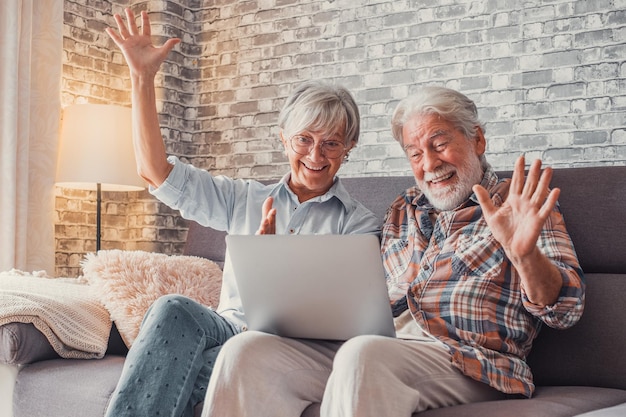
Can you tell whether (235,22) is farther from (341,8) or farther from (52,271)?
(52,271)

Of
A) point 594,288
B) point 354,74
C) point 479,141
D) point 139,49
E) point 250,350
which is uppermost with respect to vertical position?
point 354,74

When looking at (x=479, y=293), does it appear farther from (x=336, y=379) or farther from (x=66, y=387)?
(x=66, y=387)

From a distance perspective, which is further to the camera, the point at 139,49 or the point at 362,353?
the point at 139,49

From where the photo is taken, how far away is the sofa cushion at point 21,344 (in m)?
2.13

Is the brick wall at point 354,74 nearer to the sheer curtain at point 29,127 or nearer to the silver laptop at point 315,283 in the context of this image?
the sheer curtain at point 29,127

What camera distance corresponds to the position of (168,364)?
1.74 meters

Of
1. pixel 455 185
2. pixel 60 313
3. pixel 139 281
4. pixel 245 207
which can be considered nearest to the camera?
pixel 455 185

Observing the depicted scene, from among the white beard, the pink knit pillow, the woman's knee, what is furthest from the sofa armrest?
the white beard

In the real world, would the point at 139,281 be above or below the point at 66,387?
above

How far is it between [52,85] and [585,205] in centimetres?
245

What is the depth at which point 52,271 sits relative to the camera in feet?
11.7

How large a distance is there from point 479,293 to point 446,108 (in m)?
0.53

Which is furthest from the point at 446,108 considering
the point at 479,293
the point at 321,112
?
the point at 479,293

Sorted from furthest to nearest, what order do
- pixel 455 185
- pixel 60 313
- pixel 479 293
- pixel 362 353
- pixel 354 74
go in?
pixel 354 74 < pixel 60 313 < pixel 455 185 < pixel 479 293 < pixel 362 353
